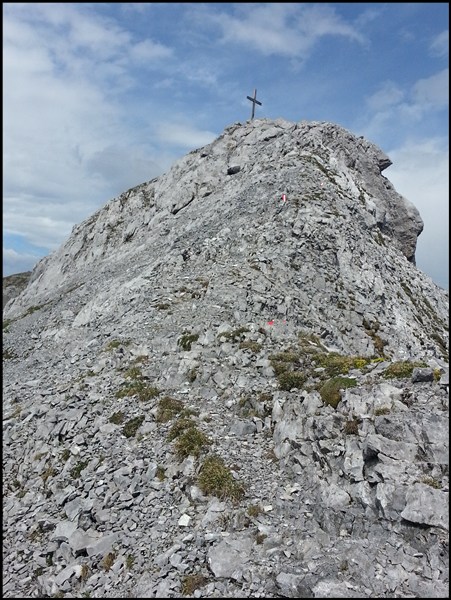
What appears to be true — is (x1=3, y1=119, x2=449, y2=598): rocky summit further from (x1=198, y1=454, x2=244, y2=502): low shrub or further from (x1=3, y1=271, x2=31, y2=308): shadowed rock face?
(x1=3, y1=271, x2=31, y2=308): shadowed rock face

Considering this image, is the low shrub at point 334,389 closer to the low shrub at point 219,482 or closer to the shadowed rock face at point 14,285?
the low shrub at point 219,482

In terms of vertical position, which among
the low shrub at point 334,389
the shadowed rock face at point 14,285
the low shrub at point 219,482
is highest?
the shadowed rock face at point 14,285

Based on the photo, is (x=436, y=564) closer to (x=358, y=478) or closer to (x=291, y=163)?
(x=358, y=478)

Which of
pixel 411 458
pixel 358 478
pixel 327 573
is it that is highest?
pixel 411 458

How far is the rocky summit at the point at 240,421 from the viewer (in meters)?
13.1

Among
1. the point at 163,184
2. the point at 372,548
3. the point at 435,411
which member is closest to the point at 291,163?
the point at 163,184

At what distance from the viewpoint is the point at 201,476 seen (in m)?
16.7

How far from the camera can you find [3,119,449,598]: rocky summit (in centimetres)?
1314

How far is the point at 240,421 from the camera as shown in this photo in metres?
20.2

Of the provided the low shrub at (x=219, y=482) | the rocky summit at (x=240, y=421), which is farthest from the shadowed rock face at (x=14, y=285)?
the low shrub at (x=219, y=482)

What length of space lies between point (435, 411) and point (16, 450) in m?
20.2

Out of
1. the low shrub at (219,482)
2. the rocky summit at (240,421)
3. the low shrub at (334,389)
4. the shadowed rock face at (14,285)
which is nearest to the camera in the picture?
the rocky summit at (240,421)

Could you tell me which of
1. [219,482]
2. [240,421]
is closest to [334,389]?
[240,421]

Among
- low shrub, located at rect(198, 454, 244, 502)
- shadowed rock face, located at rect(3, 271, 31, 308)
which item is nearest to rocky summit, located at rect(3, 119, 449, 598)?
low shrub, located at rect(198, 454, 244, 502)
